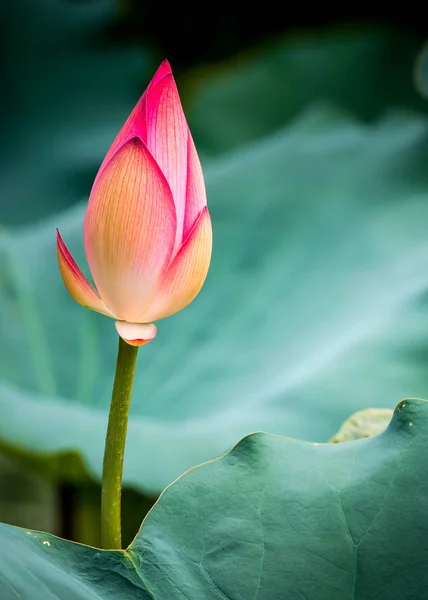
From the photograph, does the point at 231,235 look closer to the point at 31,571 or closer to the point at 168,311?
the point at 168,311

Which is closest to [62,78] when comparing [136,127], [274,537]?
[136,127]

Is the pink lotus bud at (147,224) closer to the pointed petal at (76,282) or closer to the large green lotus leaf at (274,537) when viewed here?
the pointed petal at (76,282)

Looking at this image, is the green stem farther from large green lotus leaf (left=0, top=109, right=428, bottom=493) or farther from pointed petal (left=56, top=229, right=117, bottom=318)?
A: large green lotus leaf (left=0, top=109, right=428, bottom=493)

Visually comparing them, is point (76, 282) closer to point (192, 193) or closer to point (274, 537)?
point (192, 193)

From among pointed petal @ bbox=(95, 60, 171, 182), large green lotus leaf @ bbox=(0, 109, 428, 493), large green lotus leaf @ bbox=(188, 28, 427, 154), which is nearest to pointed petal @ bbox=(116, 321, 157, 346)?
pointed petal @ bbox=(95, 60, 171, 182)

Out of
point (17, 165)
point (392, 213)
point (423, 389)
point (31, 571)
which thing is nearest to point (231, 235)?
point (392, 213)

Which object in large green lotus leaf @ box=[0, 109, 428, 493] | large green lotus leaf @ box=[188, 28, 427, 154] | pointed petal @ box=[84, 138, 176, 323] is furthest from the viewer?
large green lotus leaf @ box=[188, 28, 427, 154]

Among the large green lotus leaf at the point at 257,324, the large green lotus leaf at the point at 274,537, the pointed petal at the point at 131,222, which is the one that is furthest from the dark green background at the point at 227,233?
the pointed petal at the point at 131,222
